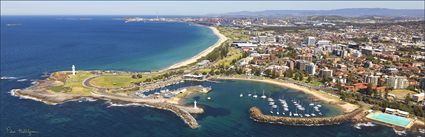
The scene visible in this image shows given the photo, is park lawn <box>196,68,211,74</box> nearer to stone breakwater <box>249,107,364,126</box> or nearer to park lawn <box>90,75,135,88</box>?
park lawn <box>90,75,135,88</box>

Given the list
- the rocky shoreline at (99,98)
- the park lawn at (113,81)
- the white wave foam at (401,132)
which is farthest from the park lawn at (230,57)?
the white wave foam at (401,132)

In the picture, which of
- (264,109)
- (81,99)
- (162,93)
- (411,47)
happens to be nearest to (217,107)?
(264,109)

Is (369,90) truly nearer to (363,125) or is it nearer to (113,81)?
(363,125)

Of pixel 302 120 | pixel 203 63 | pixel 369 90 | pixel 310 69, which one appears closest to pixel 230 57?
pixel 203 63

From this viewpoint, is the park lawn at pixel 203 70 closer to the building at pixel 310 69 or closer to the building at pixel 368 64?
the building at pixel 310 69

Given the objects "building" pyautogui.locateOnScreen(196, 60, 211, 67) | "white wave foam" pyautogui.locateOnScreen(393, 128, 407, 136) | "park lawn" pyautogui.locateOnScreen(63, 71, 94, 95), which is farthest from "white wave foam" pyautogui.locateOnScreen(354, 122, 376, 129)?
"building" pyautogui.locateOnScreen(196, 60, 211, 67)

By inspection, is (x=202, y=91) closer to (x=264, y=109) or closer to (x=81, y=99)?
(x=264, y=109)

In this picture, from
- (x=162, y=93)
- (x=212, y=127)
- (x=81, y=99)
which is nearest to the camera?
(x=212, y=127)
